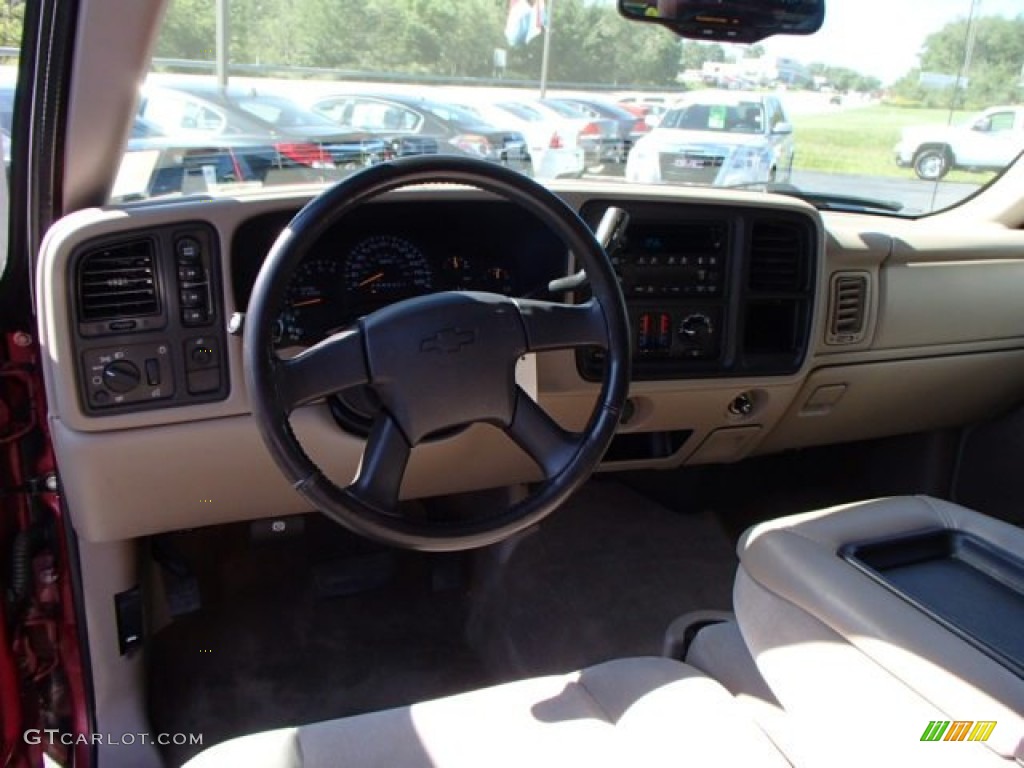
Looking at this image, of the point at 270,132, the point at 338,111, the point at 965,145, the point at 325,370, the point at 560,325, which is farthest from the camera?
the point at 965,145

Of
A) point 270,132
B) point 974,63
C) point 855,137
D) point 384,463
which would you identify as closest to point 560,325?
point 384,463

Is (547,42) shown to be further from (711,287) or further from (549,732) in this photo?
(549,732)

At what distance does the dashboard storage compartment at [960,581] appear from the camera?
4.19ft

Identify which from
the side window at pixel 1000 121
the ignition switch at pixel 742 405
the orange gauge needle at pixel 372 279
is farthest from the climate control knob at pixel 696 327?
the side window at pixel 1000 121

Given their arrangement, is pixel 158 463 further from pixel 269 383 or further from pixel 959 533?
pixel 959 533

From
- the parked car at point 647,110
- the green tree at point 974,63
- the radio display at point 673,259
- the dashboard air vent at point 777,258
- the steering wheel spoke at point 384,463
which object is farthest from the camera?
the parked car at point 647,110

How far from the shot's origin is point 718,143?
286 cm

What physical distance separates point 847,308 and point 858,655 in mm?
1393

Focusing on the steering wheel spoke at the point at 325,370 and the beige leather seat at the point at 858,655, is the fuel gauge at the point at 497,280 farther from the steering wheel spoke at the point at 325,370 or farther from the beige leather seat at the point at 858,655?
the beige leather seat at the point at 858,655

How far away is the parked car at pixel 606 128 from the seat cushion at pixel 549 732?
1.41m

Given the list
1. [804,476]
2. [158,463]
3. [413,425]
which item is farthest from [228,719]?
[804,476]

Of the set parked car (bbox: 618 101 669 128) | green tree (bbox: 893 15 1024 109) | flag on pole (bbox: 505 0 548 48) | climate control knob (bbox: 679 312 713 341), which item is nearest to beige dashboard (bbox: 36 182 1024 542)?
climate control knob (bbox: 679 312 713 341)

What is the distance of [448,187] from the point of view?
1955mm

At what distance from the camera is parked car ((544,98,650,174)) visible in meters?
2.56
